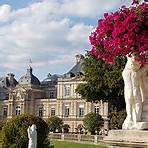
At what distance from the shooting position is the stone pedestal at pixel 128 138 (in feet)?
23.0

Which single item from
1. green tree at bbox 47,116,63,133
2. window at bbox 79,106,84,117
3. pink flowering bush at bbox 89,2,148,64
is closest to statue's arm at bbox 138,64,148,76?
pink flowering bush at bbox 89,2,148,64

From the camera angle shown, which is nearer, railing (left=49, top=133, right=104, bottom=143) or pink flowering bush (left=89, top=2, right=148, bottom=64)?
pink flowering bush (left=89, top=2, right=148, bottom=64)

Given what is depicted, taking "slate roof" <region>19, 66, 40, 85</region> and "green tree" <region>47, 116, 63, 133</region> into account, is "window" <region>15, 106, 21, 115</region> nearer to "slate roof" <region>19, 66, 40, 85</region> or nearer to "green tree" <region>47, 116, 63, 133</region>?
"slate roof" <region>19, 66, 40, 85</region>

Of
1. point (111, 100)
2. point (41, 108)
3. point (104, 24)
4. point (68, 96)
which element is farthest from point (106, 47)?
point (41, 108)

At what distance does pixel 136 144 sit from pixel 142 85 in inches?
48.4

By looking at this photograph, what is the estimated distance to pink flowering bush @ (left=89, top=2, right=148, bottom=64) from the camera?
732 cm

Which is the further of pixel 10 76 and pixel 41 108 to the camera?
pixel 10 76

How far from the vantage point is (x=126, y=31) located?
7371 millimetres

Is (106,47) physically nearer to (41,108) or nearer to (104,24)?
(104,24)

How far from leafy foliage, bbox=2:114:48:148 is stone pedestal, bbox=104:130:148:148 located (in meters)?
21.6

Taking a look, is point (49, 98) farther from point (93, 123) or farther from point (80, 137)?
point (80, 137)

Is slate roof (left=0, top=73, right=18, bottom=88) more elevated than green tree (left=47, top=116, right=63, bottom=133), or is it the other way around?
slate roof (left=0, top=73, right=18, bottom=88)

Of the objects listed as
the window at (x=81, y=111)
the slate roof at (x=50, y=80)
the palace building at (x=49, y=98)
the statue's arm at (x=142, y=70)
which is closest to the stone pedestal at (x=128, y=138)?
the statue's arm at (x=142, y=70)

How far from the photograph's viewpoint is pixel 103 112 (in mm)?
81750
